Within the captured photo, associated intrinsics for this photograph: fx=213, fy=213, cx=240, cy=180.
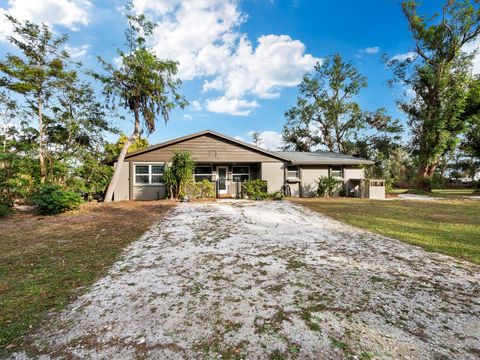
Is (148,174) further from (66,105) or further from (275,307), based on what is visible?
(275,307)

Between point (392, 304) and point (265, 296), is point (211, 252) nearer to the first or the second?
point (265, 296)

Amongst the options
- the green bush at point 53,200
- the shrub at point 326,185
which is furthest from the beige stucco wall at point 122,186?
the shrub at point 326,185

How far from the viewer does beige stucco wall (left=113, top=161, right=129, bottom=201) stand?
12266 mm

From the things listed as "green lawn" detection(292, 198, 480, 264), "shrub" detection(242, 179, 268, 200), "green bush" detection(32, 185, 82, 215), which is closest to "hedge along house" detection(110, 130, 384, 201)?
"shrub" detection(242, 179, 268, 200)

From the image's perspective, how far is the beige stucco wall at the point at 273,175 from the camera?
541 inches

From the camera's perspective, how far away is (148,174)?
12672mm

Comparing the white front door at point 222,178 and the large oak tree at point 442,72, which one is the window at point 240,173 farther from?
the large oak tree at point 442,72

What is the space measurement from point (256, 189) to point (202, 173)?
3.74m

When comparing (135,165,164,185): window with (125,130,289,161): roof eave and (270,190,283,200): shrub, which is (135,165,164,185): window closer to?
(125,130,289,161): roof eave

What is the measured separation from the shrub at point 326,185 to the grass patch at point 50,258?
10397mm

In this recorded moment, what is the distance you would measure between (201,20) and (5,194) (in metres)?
11.5

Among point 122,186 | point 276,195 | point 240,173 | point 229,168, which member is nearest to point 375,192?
point 276,195

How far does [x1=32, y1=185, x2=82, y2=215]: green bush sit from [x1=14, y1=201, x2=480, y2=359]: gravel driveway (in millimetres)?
5872

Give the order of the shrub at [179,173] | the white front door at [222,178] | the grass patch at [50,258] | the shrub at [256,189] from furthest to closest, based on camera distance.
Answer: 1. the white front door at [222,178]
2. the shrub at [256,189]
3. the shrub at [179,173]
4. the grass patch at [50,258]
